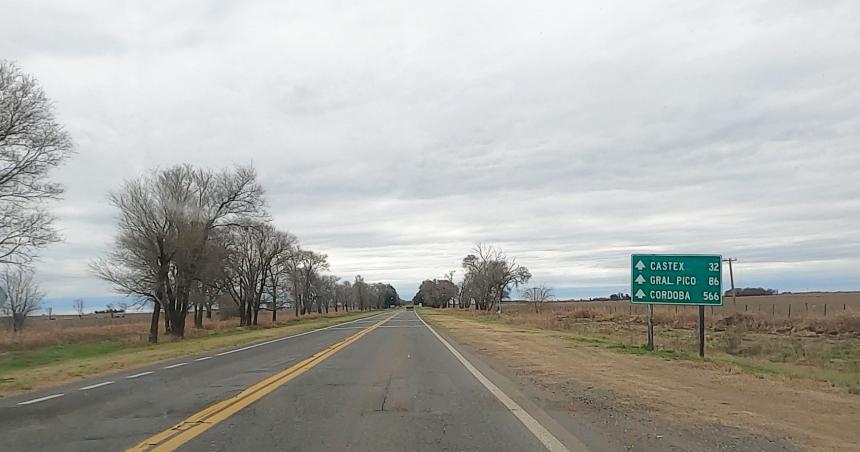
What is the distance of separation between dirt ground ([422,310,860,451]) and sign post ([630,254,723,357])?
3548mm

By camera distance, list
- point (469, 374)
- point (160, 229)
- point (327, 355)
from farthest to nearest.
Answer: point (160, 229) < point (327, 355) < point (469, 374)

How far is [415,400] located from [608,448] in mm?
4734

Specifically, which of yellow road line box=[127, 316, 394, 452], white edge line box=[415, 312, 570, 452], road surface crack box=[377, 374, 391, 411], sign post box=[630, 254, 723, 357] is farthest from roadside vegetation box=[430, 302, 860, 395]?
yellow road line box=[127, 316, 394, 452]

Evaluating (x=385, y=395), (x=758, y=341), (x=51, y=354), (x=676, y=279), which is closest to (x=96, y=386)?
(x=385, y=395)

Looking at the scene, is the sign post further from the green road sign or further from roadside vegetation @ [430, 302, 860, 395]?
roadside vegetation @ [430, 302, 860, 395]

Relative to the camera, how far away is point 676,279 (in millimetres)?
24359

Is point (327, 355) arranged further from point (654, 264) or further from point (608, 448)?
point (608, 448)

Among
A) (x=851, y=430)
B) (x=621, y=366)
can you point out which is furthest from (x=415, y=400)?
(x=621, y=366)

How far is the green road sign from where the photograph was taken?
941 inches

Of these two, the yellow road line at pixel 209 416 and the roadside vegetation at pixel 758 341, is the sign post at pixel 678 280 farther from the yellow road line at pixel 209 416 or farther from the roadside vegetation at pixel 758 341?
the yellow road line at pixel 209 416

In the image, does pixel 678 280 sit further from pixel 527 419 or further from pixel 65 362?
pixel 65 362

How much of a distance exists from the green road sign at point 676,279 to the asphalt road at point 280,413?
8.89m

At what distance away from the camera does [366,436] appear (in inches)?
348

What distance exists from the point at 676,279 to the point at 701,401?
12.8 m
